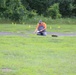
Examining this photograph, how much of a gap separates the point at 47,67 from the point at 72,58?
2.32 m

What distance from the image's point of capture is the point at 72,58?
13.0 metres

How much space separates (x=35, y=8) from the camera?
49.3 meters

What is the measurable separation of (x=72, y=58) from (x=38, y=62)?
1.68 meters

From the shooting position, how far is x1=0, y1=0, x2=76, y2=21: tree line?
41750 mm

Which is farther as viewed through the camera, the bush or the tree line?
the bush

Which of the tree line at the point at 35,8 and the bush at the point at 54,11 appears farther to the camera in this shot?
the bush at the point at 54,11

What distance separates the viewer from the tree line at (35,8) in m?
41.8

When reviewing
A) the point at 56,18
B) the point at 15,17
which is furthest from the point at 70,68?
the point at 56,18

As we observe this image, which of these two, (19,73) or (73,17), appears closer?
(19,73)

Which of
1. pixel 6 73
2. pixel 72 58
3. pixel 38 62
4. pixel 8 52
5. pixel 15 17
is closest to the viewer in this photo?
pixel 6 73

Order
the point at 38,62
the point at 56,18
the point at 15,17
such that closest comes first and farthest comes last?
the point at 38,62 → the point at 15,17 → the point at 56,18

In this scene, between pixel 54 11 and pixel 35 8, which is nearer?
pixel 54 11

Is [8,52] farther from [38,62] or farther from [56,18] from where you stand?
[56,18]

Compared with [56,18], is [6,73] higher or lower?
higher
